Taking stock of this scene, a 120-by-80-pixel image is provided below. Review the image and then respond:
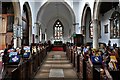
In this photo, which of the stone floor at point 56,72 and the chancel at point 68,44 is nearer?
the chancel at point 68,44

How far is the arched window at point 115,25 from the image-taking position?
15.2m

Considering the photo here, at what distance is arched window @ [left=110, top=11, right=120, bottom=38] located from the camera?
1521 centimetres

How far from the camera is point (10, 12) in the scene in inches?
553

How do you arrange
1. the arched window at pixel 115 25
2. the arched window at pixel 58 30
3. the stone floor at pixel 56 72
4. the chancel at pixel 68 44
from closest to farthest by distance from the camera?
the chancel at pixel 68 44
the stone floor at pixel 56 72
the arched window at pixel 115 25
the arched window at pixel 58 30

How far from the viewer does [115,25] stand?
52.6 feet

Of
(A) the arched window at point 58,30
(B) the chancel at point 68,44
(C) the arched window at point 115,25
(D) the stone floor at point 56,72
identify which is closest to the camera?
(B) the chancel at point 68,44

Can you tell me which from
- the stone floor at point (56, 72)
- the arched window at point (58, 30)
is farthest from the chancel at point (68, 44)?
the arched window at point (58, 30)

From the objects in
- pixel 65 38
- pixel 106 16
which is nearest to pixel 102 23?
pixel 106 16

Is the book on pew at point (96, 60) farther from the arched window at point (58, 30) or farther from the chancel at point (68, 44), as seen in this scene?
the arched window at point (58, 30)

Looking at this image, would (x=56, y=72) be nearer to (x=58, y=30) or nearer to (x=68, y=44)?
(x=68, y=44)

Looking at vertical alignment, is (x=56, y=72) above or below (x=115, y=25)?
below

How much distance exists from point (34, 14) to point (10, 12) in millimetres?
5962

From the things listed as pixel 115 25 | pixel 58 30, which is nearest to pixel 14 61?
pixel 115 25

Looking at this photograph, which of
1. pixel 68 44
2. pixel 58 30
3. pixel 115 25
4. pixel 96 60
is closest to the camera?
pixel 96 60
